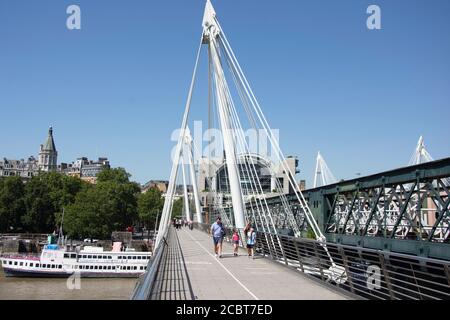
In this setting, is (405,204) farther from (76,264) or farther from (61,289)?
(76,264)

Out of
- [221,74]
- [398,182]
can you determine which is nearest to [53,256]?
[221,74]

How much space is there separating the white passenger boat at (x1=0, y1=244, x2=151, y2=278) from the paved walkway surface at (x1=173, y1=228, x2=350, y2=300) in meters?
36.7

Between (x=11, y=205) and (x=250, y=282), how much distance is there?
79791 mm

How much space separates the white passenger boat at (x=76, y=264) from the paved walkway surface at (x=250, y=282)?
3668cm

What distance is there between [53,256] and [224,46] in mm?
36130

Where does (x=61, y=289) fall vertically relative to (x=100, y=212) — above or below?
below

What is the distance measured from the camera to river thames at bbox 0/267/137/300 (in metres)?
38.0

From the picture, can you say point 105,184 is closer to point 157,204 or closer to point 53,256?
point 157,204

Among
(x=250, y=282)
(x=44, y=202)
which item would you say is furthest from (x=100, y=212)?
(x=250, y=282)

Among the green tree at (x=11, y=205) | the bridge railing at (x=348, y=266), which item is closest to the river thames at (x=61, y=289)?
the bridge railing at (x=348, y=266)

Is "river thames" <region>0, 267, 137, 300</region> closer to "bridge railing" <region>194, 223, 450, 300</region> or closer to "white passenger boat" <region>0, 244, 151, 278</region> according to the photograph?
"white passenger boat" <region>0, 244, 151, 278</region>

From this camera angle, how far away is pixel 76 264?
166 ft

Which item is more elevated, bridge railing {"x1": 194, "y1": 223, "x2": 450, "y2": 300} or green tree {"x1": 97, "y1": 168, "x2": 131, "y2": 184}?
green tree {"x1": 97, "y1": 168, "x2": 131, "y2": 184}

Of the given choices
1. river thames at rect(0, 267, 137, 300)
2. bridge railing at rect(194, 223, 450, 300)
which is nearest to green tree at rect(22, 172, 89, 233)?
river thames at rect(0, 267, 137, 300)
